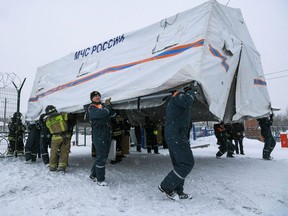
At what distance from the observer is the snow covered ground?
2.71 meters

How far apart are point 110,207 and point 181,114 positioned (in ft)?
4.84

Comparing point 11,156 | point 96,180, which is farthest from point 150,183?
point 11,156

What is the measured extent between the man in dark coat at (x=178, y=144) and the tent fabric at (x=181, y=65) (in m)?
0.44

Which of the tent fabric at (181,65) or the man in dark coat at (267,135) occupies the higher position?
the tent fabric at (181,65)

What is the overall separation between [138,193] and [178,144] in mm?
1000

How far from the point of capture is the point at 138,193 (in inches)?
134

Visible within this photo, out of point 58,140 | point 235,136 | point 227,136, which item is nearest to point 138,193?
point 58,140

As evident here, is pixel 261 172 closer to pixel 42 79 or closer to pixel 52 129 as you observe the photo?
pixel 52 129

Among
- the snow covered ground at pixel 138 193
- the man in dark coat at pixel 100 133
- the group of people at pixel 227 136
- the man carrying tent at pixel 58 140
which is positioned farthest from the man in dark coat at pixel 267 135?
the man carrying tent at pixel 58 140

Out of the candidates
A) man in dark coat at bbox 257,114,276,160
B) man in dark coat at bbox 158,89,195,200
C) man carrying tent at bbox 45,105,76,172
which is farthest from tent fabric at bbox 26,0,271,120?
man in dark coat at bbox 257,114,276,160

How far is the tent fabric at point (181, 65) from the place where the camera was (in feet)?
12.3

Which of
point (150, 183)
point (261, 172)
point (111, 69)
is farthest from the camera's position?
point (111, 69)

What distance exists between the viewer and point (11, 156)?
23.6 feet

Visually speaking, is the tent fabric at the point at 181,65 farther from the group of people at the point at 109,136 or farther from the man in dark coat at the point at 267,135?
the man in dark coat at the point at 267,135
